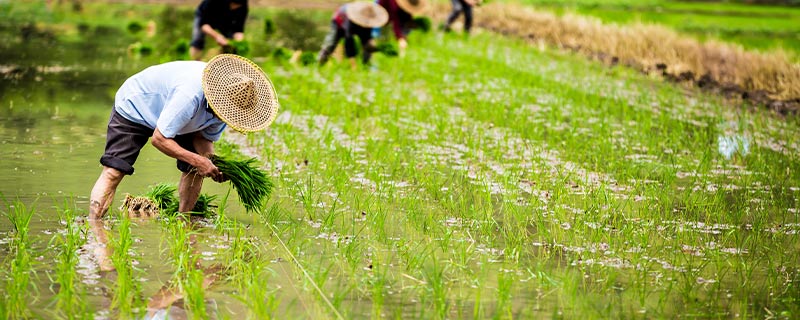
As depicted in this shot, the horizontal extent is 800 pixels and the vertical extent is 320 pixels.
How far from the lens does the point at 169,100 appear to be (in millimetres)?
5590

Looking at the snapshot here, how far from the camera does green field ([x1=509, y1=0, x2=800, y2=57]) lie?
20.8 metres

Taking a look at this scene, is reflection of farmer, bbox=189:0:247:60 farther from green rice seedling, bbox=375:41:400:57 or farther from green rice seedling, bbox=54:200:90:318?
green rice seedling, bbox=54:200:90:318

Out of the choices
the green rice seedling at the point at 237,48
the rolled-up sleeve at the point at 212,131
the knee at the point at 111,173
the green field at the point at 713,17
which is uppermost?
the rolled-up sleeve at the point at 212,131

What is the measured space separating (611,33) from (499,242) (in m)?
12.2

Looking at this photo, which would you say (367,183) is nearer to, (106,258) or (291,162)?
(291,162)

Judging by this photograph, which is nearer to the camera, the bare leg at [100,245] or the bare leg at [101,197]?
the bare leg at [100,245]

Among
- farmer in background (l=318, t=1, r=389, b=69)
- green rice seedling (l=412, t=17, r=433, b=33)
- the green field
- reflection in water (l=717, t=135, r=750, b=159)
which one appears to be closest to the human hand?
reflection in water (l=717, t=135, r=750, b=159)

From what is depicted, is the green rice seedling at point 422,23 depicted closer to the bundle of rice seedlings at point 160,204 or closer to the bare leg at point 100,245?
the bundle of rice seedlings at point 160,204

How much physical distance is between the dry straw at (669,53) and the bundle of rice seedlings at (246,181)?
24.7 feet

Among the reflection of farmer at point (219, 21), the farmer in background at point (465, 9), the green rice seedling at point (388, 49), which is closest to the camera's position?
the reflection of farmer at point (219, 21)

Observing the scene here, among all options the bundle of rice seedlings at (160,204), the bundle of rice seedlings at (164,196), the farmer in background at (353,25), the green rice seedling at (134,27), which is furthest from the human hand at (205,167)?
the green rice seedling at (134,27)

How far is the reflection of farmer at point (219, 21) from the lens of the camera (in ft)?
37.3

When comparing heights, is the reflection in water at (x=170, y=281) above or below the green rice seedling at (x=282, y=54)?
above

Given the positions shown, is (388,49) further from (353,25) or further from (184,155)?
(184,155)
